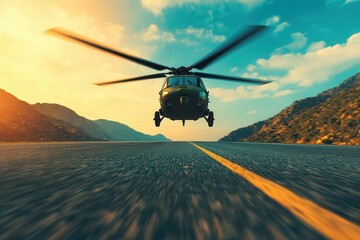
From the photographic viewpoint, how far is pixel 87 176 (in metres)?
3.91

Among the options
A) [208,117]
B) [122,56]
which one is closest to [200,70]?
[208,117]

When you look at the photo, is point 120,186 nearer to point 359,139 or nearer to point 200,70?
point 200,70

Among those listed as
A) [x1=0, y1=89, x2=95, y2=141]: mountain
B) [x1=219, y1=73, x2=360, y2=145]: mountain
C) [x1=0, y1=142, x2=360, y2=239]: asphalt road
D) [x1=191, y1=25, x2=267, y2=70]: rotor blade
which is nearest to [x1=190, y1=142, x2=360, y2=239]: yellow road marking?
[x1=0, y1=142, x2=360, y2=239]: asphalt road

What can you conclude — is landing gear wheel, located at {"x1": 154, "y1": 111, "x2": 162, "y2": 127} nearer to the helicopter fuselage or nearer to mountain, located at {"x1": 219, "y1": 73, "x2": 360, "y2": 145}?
the helicopter fuselage

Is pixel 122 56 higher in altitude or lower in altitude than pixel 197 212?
higher

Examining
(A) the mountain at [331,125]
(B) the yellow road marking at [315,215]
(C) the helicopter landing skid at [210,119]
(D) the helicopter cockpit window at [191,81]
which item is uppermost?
(A) the mountain at [331,125]

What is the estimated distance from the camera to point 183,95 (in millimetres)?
14711

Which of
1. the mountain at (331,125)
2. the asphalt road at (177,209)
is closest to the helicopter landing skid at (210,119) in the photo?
the asphalt road at (177,209)

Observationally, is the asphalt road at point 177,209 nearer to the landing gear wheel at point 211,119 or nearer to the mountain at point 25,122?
the landing gear wheel at point 211,119

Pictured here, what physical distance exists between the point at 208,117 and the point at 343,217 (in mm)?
16745

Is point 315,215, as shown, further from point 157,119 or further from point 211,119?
point 157,119

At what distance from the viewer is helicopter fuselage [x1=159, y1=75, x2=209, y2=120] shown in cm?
1476

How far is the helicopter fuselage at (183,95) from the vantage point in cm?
1476

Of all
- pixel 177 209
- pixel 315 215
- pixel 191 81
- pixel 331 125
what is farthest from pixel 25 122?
pixel 315 215
